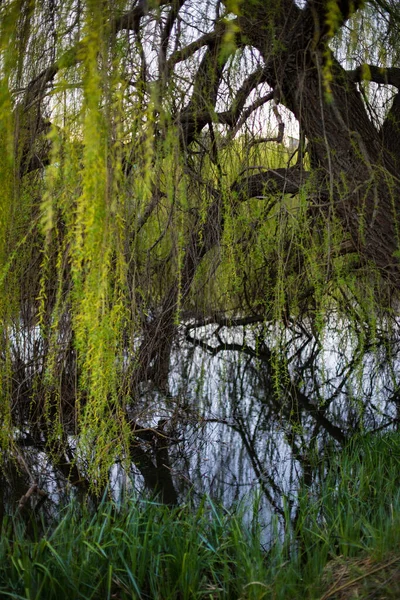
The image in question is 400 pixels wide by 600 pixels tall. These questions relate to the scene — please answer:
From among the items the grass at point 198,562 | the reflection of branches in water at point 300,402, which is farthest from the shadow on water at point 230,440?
the grass at point 198,562

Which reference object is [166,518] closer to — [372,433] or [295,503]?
[295,503]

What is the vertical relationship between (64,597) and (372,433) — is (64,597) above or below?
below

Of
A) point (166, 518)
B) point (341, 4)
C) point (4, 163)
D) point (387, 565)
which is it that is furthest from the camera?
point (341, 4)

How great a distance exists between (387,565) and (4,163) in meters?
1.46

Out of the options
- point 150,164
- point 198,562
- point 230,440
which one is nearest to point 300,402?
point 230,440

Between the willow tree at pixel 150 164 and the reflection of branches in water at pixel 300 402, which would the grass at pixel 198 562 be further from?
the reflection of branches in water at pixel 300 402

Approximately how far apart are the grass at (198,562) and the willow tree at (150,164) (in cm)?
30

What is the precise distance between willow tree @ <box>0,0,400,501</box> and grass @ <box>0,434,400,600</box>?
0.30 metres

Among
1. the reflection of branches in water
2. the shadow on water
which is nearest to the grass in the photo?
the shadow on water

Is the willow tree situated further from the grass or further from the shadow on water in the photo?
the grass

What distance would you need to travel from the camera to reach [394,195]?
9.36 ft

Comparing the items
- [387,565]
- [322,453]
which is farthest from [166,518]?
[322,453]

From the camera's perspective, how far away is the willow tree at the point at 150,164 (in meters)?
1.61

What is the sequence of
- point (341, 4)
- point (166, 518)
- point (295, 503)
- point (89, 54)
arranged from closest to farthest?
point (89, 54), point (166, 518), point (341, 4), point (295, 503)
